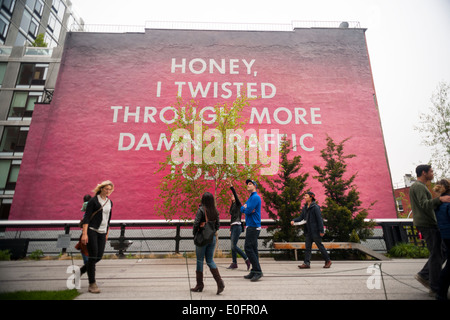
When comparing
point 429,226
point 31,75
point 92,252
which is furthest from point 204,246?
point 31,75

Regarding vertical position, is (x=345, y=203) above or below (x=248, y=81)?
below

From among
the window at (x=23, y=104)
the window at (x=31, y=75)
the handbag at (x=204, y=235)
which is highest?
the window at (x=31, y=75)

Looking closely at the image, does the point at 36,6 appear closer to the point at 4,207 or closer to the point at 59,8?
the point at 59,8

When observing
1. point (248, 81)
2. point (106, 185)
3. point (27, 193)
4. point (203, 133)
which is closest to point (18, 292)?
point (106, 185)

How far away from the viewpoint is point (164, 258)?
8281mm

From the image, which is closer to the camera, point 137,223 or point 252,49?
point 137,223

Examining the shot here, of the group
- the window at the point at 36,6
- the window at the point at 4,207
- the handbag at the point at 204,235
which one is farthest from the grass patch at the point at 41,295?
the window at the point at 36,6

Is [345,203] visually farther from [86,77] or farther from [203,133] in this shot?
[86,77]

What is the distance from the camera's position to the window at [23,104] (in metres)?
20.3

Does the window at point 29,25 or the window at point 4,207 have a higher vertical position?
the window at point 29,25

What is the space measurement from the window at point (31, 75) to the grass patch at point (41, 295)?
76.2 ft

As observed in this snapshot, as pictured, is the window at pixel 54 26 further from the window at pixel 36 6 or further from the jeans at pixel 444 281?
the jeans at pixel 444 281

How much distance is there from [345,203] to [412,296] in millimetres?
5098
